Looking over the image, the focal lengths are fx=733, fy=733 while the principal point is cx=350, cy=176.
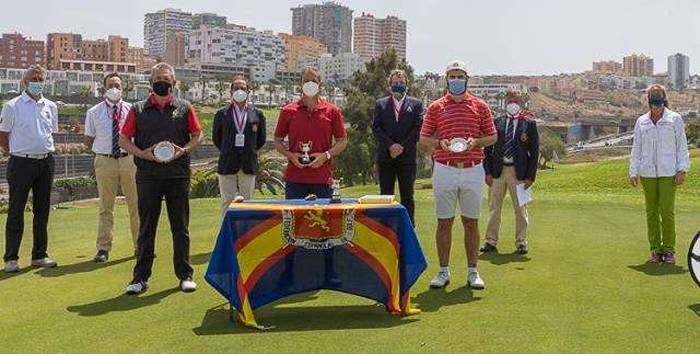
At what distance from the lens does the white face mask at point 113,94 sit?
872 cm

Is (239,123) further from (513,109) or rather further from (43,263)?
(513,109)

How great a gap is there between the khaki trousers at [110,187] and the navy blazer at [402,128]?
3080 millimetres

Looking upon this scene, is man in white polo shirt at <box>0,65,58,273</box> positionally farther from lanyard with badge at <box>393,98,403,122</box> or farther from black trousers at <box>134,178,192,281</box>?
lanyard with badge at <box>393,98,403,122</box>

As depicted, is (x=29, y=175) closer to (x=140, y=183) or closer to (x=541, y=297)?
(x=140, y=183)

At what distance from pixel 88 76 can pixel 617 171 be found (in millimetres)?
179726

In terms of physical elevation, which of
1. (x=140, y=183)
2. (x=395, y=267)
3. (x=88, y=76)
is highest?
(x=88, y=76)

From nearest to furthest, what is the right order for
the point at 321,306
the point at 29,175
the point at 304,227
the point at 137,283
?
1. the point at 304,227
2. the point at 321,306
3. the point at 137,283
4. the point at 29,175

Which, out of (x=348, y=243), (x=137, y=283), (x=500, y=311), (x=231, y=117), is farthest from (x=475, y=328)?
(x=231, y=117)

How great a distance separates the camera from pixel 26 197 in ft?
27.3

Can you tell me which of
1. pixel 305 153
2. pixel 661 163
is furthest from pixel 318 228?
pixel 661 163

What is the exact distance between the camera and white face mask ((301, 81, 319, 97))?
7.06 meters

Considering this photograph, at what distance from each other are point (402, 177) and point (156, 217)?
2879mm

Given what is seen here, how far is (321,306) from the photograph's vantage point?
640 centimetres

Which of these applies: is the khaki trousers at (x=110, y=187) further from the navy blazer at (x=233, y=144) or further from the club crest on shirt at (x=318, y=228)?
the club crest on shirt at (x=318, y=228)
